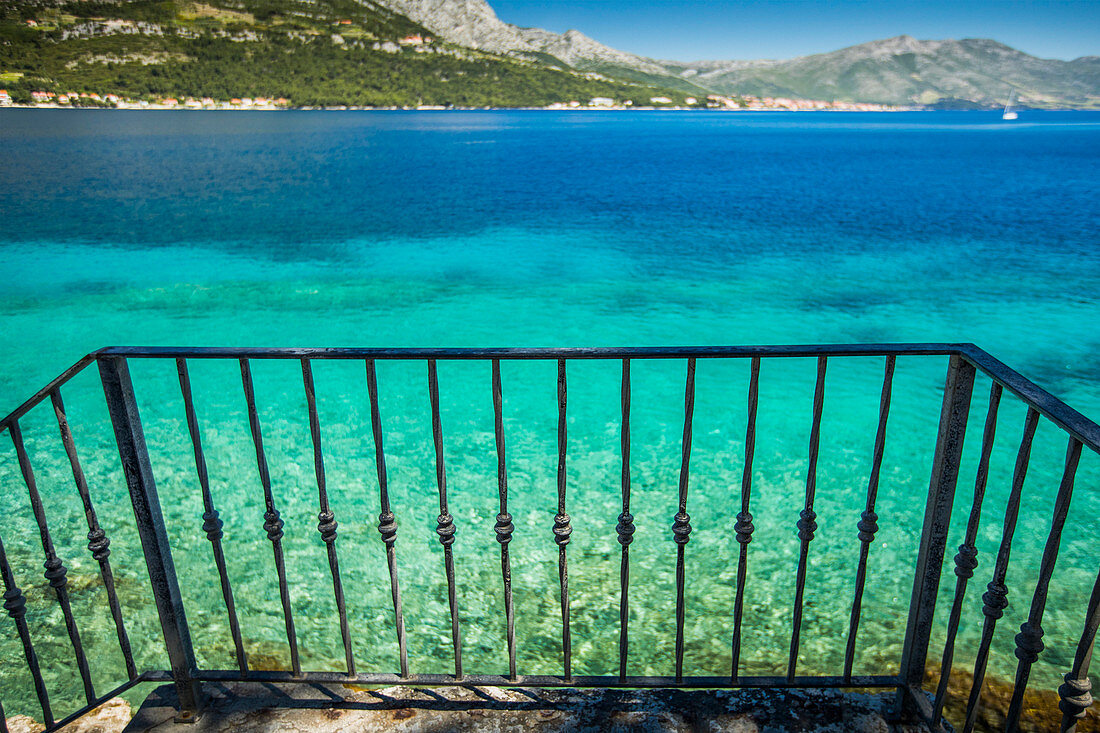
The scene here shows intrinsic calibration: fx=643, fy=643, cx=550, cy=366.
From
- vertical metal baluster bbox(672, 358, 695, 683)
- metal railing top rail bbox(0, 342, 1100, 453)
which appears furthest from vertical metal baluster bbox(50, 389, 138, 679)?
vertical metal baluster bbox(672, 358, 695, 683)

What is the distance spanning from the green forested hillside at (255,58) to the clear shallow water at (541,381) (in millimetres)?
91711

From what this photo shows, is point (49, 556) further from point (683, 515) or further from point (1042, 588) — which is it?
point (1042, 588)

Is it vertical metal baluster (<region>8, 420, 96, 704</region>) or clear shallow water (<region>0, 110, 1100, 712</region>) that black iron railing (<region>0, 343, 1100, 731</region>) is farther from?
clear shallow water (<region>0, 110, 1100, 712</region>)

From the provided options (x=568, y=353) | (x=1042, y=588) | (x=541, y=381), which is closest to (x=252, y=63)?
(x=541, y=381)

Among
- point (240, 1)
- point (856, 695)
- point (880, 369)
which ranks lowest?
point (880, 369)

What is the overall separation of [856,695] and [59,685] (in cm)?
476

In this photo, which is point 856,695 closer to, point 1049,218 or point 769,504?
point 769,504

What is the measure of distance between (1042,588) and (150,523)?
2.64 m

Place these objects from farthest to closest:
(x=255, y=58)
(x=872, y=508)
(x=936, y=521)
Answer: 1. (x=255, y=58)
2. (x=872, y=508)
3. (x=936, y=521)

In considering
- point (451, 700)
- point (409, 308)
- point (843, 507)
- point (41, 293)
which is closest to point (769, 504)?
point (843, 507)

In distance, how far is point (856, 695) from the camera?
237 cm

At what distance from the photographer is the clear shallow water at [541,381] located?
508 cm

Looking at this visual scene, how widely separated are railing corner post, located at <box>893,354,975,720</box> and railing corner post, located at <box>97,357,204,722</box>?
240cm

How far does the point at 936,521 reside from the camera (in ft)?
6.76
